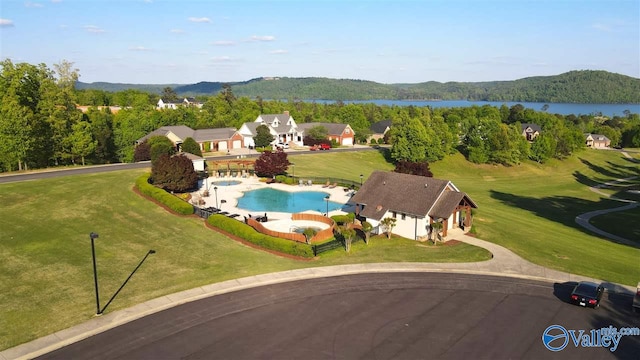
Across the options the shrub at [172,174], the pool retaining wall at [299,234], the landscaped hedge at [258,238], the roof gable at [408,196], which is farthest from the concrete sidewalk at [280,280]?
the shrub at [172,174]

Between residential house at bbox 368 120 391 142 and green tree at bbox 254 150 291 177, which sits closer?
green tree at bbox 254 150 291 177

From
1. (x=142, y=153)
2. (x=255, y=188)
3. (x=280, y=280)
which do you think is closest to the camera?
(x=280, y=280)

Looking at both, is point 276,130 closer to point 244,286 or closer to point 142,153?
point 142,153

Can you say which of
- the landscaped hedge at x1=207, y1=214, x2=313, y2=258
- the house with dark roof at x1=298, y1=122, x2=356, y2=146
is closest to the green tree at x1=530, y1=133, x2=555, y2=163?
the house with dark roof at x1=298, y1=122, x2=356, y2=146

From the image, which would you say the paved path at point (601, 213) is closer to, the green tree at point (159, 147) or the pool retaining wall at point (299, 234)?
the pool retaining wall at point (299, 234)

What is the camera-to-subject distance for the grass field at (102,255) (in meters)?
26.9

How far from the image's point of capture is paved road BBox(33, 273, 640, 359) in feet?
71.4

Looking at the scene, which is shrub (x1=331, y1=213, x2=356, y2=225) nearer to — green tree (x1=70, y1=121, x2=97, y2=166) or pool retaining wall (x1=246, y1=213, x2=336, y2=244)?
pool retaining wall (x1=246, y1=213, x2=336, y2=244)

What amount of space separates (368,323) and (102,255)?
2395 cm

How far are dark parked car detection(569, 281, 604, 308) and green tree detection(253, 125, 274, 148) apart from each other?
81737 mm

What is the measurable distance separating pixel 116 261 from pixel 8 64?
5870cm

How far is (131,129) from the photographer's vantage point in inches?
3499

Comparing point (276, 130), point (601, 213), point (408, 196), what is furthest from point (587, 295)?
point (276, 130)

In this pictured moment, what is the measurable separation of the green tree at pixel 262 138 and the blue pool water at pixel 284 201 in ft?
127
